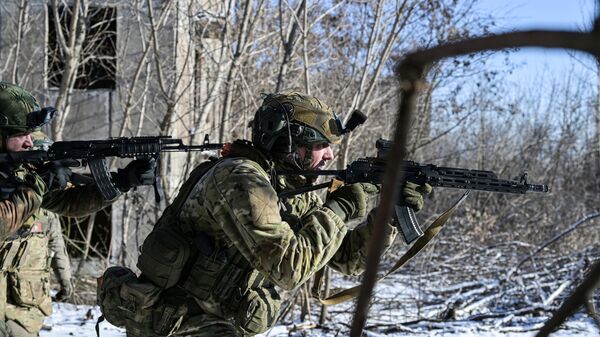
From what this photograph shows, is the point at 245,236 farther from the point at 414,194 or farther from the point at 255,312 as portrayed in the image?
the point at 414,194

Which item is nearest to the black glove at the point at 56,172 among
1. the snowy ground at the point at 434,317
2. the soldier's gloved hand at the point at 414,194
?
the soldier's gloved hand at the point at 414,194

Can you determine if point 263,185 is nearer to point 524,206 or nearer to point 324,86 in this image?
point 324,86

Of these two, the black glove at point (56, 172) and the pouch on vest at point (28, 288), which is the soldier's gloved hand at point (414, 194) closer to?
the black glove at point (56, 172)

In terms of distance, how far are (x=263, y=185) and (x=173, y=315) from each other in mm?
699

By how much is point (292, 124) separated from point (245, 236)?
701 millimetres

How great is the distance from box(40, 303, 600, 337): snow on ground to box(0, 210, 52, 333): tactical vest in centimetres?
236

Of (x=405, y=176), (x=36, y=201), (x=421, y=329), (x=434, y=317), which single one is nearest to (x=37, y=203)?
(x=36, y=201)

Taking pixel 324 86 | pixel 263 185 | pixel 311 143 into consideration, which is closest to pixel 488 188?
pixel 311 143

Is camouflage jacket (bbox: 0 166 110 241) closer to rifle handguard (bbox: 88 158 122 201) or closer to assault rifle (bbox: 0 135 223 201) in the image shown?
assault rifle (bbox: 0 135 223 201)

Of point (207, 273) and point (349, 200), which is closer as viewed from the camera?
Result: point (207, 273)

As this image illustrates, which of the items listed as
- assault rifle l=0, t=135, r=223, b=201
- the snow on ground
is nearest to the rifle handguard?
assault rifle l=0, t=135, r=223, b=201

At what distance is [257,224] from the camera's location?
3.05 m

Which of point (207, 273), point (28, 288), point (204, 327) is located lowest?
point (28, 288)

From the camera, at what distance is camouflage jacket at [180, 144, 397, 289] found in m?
3.07
